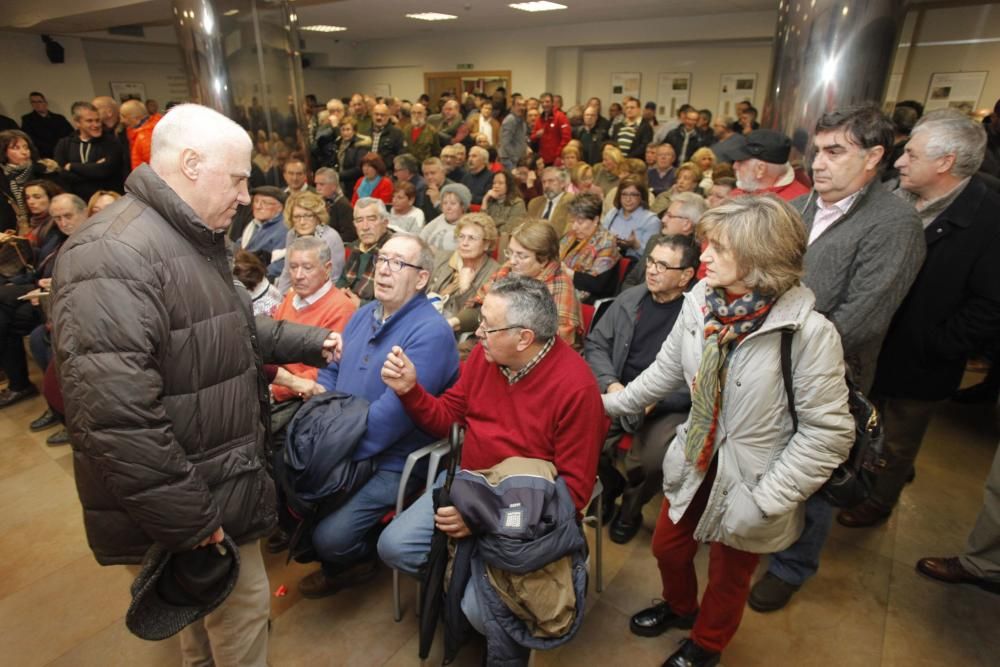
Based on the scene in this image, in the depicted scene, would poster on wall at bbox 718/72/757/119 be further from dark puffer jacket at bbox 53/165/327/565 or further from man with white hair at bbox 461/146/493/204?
dark puffer jacket at bbox 53/165/327/565

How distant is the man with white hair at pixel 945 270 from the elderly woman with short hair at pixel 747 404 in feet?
3.41

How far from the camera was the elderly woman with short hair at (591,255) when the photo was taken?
11.4 feet

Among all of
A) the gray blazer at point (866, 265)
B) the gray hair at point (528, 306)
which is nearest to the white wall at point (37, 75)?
the gray hair at point (528, 306)

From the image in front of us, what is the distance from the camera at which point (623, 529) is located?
2502mm

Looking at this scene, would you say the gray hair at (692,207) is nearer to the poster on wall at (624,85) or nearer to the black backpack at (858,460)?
the black backpack at (858,460)

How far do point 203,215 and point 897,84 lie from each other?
31.0 feet

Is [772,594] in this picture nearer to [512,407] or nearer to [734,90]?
[512,407]

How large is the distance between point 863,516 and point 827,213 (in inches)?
58.4

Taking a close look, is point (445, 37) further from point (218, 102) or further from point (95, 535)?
point (95, 535)

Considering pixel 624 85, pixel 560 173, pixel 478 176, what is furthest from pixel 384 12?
pixel 560 173

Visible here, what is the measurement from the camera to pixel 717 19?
9.66 m

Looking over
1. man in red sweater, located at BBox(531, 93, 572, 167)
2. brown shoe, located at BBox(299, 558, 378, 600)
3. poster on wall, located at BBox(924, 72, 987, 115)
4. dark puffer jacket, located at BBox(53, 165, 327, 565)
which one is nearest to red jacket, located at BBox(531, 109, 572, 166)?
man in red sweater, located at BBox(531, 93, 572, 167)

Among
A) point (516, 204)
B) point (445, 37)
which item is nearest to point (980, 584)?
point (516, 204)

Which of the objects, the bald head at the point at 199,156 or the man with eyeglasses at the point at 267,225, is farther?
the man with eyeglasses at the point at 267,225
